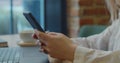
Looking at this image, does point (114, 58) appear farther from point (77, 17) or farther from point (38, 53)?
point (77, 17)

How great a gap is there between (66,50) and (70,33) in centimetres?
113

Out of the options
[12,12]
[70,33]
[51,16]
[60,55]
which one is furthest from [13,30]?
[60,55]

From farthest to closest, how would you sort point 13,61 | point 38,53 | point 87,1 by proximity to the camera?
point 87,1, point 38,53, point 13,61

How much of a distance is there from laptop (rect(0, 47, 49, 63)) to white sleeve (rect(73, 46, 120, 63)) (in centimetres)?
19

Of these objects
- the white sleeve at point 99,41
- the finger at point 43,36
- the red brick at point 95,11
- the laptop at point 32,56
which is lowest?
the laptop at point 32,56

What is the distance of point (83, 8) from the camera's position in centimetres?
177

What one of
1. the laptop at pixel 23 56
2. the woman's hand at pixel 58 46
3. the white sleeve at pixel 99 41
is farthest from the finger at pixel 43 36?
the white sleeve at pixel 99 41

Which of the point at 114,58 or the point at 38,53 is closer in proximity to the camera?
the point at 114,58

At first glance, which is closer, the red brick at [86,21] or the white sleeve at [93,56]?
the white sleeve at [93,56]

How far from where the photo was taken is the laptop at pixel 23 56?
0.94 m

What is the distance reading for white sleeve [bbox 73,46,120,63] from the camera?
31.1 inches

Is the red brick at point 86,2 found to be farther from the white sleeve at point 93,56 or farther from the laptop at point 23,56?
the white sleeve at point 93,56

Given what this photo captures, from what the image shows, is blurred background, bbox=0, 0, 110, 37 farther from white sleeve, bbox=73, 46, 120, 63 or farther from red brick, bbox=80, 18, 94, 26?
white sleeve, bbox=73, 46, 120, 63

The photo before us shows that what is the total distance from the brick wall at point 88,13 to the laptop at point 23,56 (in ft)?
2.14
